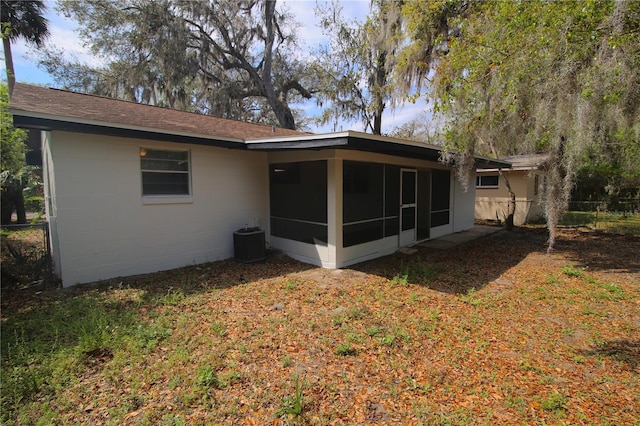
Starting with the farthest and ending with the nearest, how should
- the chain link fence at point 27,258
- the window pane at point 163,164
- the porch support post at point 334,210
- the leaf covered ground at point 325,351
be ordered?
the porch support post at point 334,210 < the window pane at point 163,164 < the chain link fence at point 27,258 < the leaf covered ground at point 325,351

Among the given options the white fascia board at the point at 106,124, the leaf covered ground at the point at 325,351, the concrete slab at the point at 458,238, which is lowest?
the leaf covered ground at the point at 325,351

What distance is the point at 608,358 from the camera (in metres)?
3.21

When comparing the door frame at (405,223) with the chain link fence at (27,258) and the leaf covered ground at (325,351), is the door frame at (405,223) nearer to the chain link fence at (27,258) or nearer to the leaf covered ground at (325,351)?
the leaf covered ground at (325,351)

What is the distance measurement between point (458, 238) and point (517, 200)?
5734mm

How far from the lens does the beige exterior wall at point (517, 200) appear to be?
43.5ft

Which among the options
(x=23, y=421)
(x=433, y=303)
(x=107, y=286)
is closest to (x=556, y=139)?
(x=433, y=303)

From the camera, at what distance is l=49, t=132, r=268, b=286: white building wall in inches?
197

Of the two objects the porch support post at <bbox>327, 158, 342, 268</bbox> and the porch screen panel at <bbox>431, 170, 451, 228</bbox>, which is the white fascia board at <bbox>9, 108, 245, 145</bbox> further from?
the porch screen panel at <bbox>431, 170, 451, 228</bbox>

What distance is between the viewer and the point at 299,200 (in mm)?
6945

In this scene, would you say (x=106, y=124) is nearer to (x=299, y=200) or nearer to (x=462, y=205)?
(x=299, y=200)

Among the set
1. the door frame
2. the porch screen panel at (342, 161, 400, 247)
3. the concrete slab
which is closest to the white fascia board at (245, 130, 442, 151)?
the porch screen panel at (342, 161, 400, 247)

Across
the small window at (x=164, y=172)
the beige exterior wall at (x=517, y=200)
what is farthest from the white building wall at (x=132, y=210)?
the beige exterior wall at (x=517, y=200)

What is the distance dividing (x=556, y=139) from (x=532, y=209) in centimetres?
937

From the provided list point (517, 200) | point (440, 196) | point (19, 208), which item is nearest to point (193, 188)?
point (440, 196)
